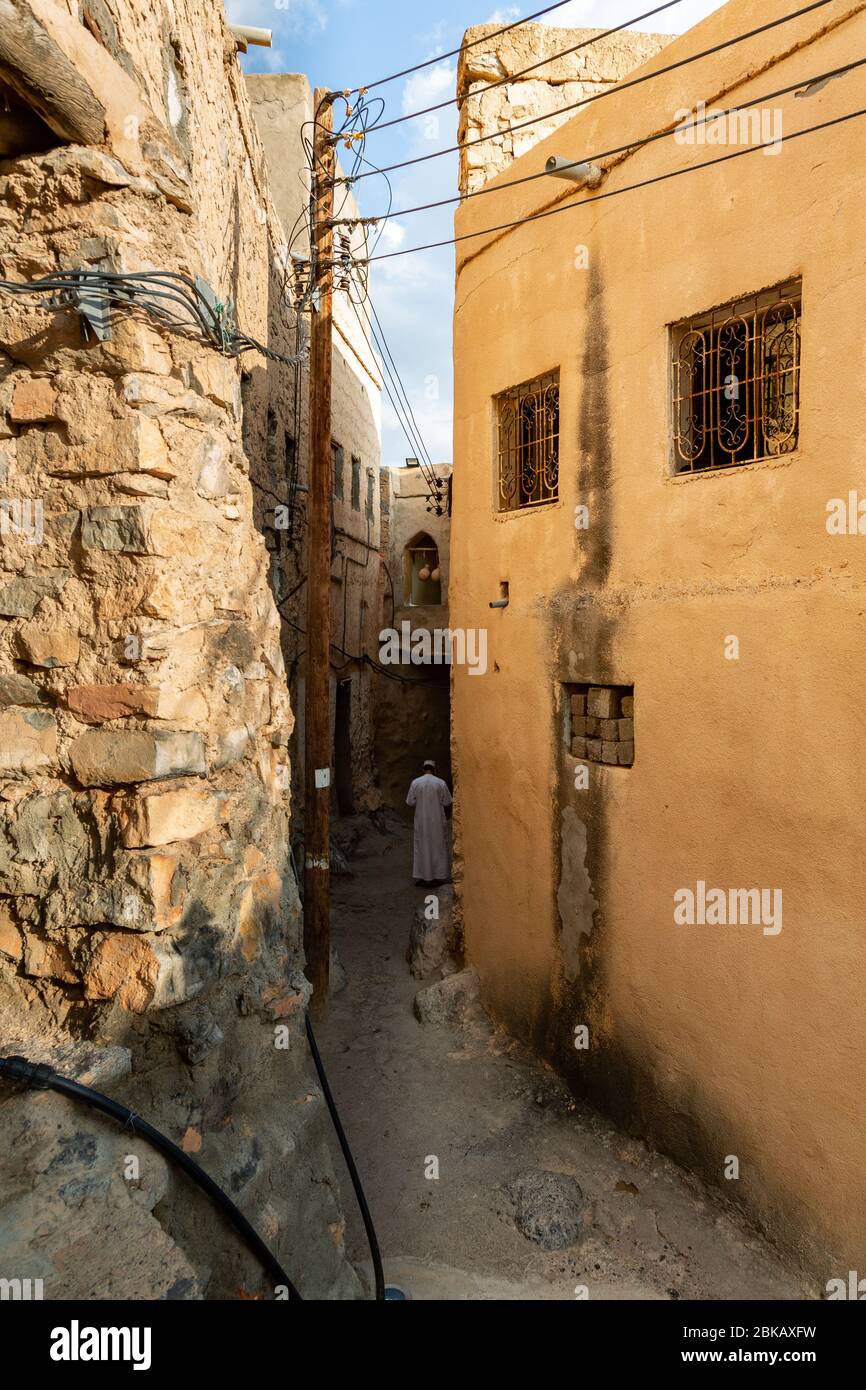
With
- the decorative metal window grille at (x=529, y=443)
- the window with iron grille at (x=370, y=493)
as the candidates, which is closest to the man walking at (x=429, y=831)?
the decorative metal window grille at (x=529, y=443)

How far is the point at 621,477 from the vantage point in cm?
552

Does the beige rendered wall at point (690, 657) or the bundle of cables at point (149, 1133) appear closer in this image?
the bundle of cables at point (149, 1133)

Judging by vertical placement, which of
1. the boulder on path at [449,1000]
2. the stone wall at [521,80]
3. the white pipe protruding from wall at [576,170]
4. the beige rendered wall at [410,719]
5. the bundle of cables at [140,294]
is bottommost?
the boulder on path at [449,1000]

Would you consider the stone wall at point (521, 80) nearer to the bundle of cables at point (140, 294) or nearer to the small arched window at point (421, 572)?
the bundle of cables at point (140, 294)

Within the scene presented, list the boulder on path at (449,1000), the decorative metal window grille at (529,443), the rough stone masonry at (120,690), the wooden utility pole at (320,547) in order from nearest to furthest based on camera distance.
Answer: the rough stone masonry at (120,690)
the decorative metal window grille at (529,443)
the boulder on path at (449,1000)
the wooden utility pole at (320,547)

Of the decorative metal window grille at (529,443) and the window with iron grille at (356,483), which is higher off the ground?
the window with iron grille at (356,483)

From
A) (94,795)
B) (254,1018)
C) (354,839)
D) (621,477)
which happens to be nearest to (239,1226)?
(254,1018)

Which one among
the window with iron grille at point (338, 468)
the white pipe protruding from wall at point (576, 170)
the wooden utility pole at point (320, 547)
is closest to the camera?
the white pipe protruding from wall at point (576, 170)

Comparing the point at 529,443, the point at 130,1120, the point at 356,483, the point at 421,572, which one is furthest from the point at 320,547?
the point at 421,572

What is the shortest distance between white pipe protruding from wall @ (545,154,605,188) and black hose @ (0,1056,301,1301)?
5.68 meters

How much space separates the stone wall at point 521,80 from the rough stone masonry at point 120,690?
5.28m

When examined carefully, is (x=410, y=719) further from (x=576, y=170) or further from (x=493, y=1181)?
(x=576, y=170)

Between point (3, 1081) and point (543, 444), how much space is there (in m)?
5.49

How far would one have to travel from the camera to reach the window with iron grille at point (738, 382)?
457 centimetres
